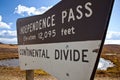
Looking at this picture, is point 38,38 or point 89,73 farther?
point 38,38

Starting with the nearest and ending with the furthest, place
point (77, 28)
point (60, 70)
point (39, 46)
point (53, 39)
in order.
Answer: point (77, 28), point (60, 70), point (53, 39), point (39, 46)

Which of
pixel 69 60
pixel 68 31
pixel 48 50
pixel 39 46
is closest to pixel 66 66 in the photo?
pixel 69 60

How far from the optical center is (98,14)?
1.56 metres

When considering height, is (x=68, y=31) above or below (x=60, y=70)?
above

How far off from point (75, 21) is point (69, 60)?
11.0 inches

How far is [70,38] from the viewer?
74.0 inches

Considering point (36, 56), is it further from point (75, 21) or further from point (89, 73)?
point (89, 73)

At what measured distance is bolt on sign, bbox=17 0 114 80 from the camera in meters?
1.55

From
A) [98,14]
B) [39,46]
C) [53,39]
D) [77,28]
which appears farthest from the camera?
[39,46]

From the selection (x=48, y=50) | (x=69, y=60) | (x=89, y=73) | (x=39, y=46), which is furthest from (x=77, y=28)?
(x=39, y=46)

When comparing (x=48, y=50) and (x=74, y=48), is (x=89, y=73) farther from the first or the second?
(x=48, y=50)

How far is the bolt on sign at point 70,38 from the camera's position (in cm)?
155

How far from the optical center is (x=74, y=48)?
1.81 meters

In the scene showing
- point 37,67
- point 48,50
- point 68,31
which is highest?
point 68,31
